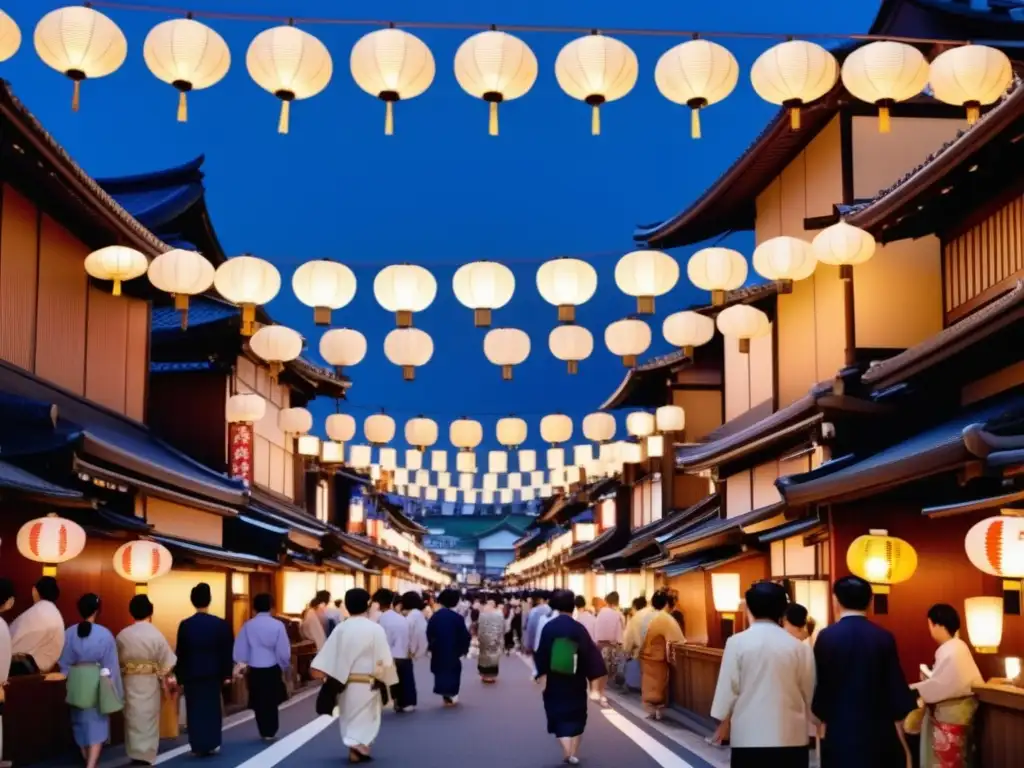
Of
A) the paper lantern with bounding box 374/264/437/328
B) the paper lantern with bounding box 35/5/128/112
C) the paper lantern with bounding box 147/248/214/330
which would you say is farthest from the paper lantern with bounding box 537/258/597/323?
the paper lantern with bounding box 35/5/128/112


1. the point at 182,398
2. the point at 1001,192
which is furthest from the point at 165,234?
the point at 1001,192

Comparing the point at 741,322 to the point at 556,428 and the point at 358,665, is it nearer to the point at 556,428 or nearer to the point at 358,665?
the point at 358,665

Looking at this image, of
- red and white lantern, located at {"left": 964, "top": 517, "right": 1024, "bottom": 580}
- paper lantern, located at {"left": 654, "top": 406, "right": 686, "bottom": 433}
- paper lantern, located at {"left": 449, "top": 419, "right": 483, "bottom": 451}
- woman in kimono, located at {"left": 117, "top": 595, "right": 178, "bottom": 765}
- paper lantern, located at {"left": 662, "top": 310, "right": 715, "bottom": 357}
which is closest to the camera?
red and white lantern, located at {"left": 964, "top": 517, "right": 1024, "bottom": 580}

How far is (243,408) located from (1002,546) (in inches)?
790

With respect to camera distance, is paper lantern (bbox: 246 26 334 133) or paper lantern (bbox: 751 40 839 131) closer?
paper lantern (bbox: 246 26 334 133)

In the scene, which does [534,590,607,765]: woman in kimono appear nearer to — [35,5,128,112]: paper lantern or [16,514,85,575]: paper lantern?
[16,514,85,575]: paper lantern

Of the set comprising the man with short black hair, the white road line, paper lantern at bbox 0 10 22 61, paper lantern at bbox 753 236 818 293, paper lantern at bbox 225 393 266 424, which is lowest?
the white road line

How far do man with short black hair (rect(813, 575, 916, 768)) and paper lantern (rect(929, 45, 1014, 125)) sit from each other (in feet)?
20.9

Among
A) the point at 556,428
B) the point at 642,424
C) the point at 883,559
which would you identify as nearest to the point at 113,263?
the point at 883,559

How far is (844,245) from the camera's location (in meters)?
16.2

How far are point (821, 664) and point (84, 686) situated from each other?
8016mm

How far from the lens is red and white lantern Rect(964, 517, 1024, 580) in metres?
11.2

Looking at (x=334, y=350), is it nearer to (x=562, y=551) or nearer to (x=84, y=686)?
(x=84, y=686)

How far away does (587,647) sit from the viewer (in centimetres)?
1507
